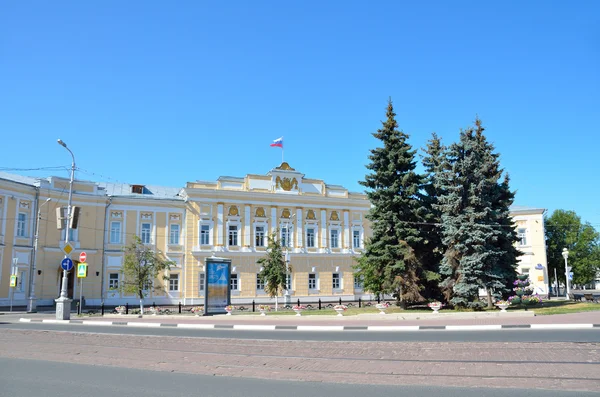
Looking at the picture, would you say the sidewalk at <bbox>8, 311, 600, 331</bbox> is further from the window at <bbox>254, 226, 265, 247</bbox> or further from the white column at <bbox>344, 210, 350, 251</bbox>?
the white column at <bbox>344, 210, 350, 251</bbox>

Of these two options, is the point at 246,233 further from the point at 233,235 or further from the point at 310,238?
the point at 310,238

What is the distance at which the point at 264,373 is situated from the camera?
877cm

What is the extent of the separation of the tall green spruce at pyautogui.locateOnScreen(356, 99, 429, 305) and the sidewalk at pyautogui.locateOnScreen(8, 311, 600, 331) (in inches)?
157

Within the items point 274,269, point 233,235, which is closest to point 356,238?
point 233,235

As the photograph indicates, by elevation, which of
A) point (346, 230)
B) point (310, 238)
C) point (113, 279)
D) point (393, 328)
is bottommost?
point (393, 328)

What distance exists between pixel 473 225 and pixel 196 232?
92.7ft

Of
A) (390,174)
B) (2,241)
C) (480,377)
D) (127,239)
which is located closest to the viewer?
(480,377)

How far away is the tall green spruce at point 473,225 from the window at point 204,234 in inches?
996

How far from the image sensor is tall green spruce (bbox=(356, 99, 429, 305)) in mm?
26656

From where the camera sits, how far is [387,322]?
21.1 metres

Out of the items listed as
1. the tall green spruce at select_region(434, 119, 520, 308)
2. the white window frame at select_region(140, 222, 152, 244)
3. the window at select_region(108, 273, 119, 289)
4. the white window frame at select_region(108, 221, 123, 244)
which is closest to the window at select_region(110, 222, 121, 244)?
the white window frame at select_region(108, 221, 123, 244)

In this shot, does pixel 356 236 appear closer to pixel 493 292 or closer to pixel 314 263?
pixel 314 263

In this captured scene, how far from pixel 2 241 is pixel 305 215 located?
27088 millimetres

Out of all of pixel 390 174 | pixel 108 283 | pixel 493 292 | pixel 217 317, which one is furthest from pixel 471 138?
pixel 108 283
